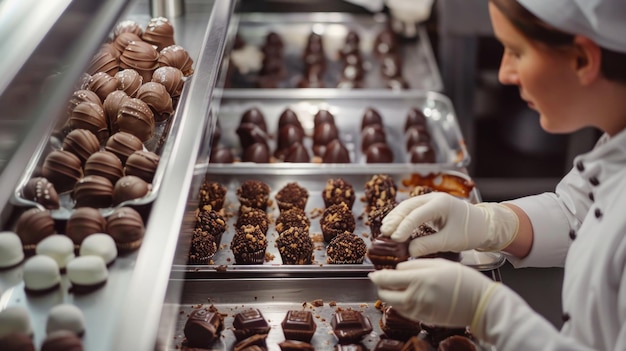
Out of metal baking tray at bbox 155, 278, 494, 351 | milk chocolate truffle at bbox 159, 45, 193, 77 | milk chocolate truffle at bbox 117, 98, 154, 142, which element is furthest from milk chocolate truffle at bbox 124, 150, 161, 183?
metal baking tray at bbox 155, 278, 494, 351

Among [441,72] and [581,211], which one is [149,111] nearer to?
[581,211]

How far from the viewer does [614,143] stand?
1.59m

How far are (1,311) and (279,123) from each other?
6.75ft

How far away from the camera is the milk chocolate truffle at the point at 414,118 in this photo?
335 centimetres

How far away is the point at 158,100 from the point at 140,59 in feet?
0.75

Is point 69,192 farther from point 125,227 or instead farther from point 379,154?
point 379,154

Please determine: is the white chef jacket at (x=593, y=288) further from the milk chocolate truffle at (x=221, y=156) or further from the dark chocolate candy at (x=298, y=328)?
the milk chocolate truffle at (x=221, y=156)

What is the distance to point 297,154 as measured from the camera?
307 centimetres

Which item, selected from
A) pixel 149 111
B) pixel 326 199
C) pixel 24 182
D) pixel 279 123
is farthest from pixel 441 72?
pixel 24 182

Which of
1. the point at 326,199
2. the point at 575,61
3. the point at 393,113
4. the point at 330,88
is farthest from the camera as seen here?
the point at 330,88

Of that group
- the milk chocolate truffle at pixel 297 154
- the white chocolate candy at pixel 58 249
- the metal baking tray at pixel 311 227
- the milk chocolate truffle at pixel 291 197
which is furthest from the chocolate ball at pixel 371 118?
the white chocolate candy at pixel 58 249

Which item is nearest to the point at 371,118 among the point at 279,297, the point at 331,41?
the point at 331,41

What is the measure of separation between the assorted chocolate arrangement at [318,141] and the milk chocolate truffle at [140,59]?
945 mm

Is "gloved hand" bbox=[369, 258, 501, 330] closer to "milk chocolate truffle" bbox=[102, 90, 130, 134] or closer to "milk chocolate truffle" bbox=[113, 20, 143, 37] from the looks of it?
"milk chocolate truffle" bbox=[102, 90, 130, 134]
